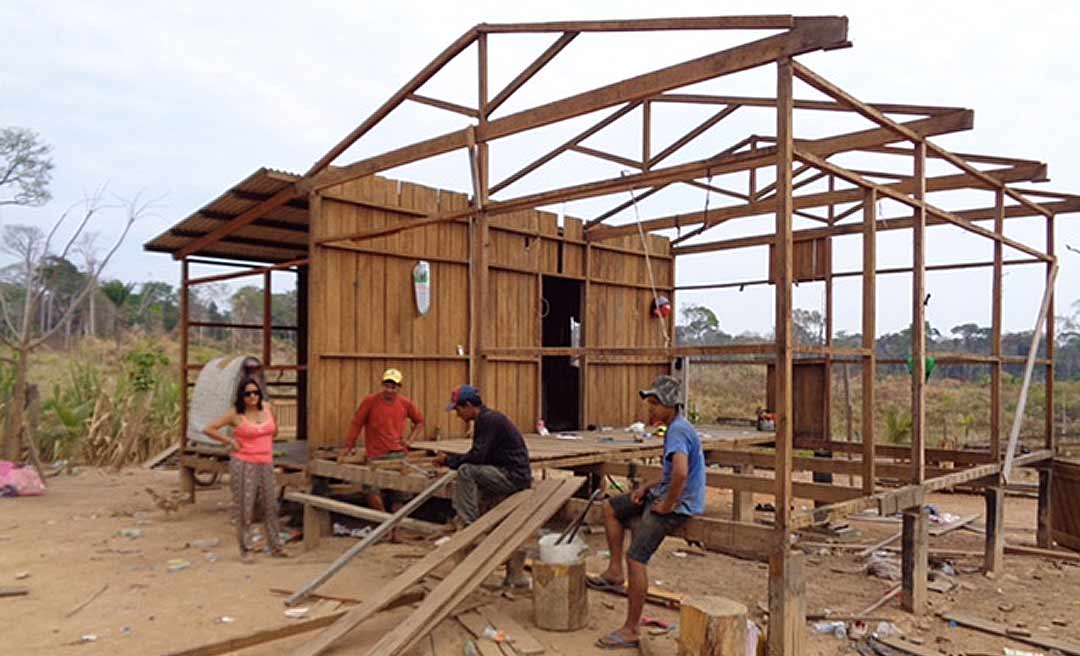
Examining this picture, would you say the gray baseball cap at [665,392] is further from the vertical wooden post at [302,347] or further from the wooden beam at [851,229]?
the vertical wooden post at [302,347]

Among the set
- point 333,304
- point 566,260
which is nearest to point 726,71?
point 333,304

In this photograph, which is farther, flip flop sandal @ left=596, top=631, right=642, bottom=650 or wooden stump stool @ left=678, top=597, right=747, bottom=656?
flip flop sandal @ left=596, top=631, right=642, bottom=650

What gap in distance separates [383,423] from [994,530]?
6.64 metres

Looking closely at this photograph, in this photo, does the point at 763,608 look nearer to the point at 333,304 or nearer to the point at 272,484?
the point at 272,484

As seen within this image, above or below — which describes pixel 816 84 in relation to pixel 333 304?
above

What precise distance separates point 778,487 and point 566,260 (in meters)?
7.84

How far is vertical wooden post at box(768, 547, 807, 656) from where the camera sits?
5.05 meters

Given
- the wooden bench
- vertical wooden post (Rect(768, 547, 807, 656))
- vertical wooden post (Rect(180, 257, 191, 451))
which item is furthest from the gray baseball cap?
vertical wooden post (Rect(180, 257, 191, 451))

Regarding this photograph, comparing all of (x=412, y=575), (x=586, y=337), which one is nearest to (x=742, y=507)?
(x=586, y=337)

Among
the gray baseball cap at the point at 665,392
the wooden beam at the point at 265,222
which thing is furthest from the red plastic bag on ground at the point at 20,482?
the gray baseball cap at the point at 665,392

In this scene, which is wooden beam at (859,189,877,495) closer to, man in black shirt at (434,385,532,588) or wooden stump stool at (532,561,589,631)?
wooden stump stool at (532,561,589,631)

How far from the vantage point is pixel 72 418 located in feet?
46.9

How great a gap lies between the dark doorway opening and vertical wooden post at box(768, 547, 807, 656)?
25.6ft

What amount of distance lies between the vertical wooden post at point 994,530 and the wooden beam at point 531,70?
642 cm
